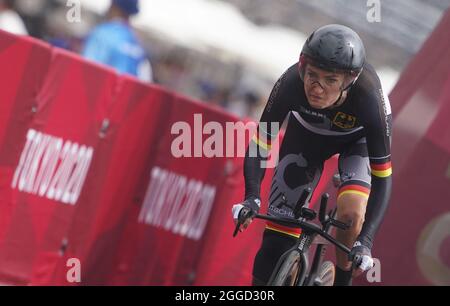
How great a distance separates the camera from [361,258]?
6.25 metres

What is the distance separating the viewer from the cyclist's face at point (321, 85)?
6.22 m

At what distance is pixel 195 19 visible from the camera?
1794 cm

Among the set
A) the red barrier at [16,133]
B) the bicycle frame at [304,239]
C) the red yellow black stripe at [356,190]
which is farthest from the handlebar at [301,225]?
the red barrier at [16,133]

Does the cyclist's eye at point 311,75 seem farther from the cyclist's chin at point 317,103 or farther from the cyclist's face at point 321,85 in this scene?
the cyclist's chin at point 317,103

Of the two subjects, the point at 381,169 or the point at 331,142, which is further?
the point at 331,142

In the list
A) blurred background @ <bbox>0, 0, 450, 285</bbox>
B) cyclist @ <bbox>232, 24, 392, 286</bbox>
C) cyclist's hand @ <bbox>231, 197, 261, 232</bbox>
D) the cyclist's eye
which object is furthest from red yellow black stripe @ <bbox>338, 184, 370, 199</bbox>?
blurred background @ <bbox>0, 0, 450, 285</bbox>

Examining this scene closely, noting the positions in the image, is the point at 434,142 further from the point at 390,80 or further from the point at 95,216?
the point at 390,80

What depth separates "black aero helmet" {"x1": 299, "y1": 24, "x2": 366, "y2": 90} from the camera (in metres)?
6.17

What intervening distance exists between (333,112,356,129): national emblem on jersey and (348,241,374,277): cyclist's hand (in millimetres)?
827

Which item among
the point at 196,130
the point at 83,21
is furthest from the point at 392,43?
the point at 196,130

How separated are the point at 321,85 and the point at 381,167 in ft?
2.33

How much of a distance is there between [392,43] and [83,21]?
5.70 m

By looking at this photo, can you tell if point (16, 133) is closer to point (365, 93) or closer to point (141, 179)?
point (141, 179)

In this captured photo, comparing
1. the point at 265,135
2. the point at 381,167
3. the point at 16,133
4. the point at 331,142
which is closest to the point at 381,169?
the point at 381,167
